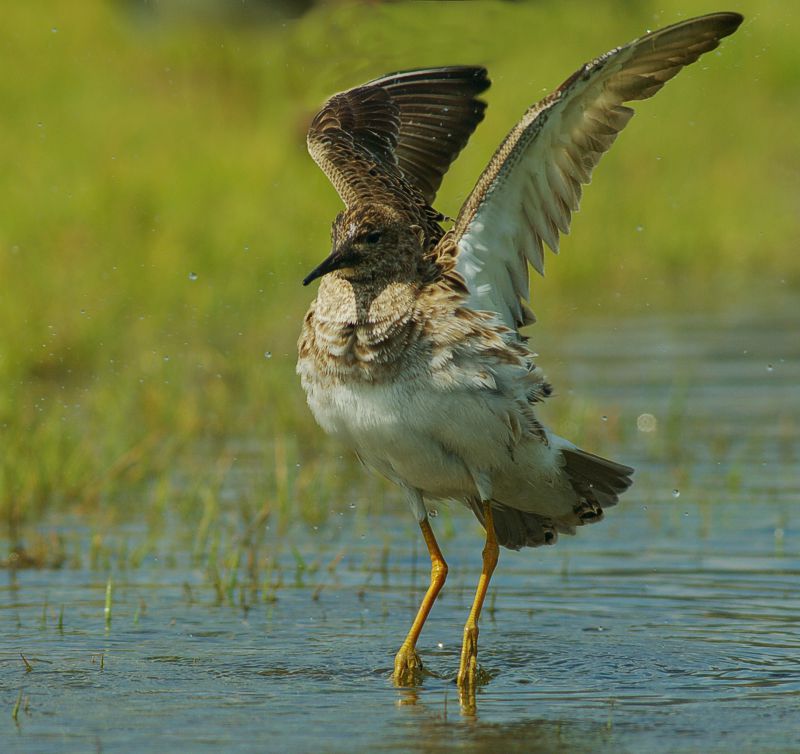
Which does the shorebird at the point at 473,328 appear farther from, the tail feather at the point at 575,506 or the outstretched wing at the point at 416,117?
the outstretched wing at the point at 416,117

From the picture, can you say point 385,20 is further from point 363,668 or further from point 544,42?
point 363,668

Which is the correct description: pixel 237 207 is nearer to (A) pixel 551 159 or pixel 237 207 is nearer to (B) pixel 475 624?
(A) pixel 551 159

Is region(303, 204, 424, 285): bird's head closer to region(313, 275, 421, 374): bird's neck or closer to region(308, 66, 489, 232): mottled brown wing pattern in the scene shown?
region(313, 275, 421, 374): bird's neck

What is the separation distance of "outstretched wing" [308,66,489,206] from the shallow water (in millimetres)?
1575

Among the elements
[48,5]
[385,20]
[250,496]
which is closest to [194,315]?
[385,20]

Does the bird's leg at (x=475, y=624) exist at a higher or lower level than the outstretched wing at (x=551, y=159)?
lower

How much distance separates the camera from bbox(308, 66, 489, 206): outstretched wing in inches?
280

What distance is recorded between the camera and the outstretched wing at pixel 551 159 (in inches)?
214

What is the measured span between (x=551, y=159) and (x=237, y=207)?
7.91 metres

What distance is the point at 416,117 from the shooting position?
7277mm

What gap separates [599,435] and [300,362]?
3160mm

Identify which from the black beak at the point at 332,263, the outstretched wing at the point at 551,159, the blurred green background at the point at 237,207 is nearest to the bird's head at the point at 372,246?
the black beak at the point at 332,263

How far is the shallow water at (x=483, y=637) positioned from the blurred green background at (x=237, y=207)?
2.95 ft

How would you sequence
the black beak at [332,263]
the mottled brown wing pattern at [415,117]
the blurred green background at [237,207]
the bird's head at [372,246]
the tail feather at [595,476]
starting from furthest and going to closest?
the blurred green background at [237,207], the mottled brown wing pattern at [415,117], the tail feather at [595,476], the bird's head at [372,246], the black beak at [332,263]
